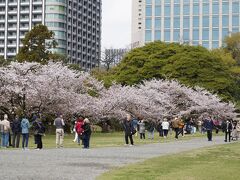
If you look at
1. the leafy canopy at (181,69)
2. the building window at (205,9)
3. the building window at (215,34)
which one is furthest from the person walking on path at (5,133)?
the building window at (205,9)

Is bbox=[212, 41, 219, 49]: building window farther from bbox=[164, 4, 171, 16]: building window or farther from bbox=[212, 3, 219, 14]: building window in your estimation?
bbox=[164, 4, 171, 16]: building window

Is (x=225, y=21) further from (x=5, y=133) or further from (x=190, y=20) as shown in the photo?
(x=5, y=133)

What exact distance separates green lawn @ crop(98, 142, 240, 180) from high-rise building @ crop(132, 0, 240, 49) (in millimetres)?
104218

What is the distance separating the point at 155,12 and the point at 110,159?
364 ft

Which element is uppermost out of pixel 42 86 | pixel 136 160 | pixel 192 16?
pixel 192 16

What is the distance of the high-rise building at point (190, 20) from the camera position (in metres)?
126

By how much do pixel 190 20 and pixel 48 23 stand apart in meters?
38.2

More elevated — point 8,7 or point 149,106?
point 8,7

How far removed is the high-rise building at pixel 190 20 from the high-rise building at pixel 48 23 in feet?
77.7

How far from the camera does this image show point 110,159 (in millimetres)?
21500

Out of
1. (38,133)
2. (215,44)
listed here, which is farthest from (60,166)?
(215,44)

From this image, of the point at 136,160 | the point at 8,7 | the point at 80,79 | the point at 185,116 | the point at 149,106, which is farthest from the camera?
the point at 8,7

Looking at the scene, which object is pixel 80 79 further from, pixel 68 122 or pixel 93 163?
pixel 93 163

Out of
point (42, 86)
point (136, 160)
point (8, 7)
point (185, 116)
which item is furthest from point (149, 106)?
point (8, 7)
